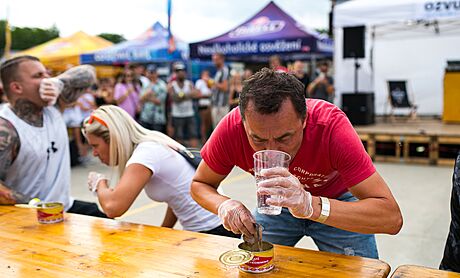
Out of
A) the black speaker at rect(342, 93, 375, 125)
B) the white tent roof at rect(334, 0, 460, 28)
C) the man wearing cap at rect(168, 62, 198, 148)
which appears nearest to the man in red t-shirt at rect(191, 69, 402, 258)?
the white tent roof at rect(334, 0, 460, 28)

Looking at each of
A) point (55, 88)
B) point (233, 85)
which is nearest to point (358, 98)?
point (233, 85)

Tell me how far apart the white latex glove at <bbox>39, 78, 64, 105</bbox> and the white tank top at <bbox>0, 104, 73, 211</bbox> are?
16 centimetres

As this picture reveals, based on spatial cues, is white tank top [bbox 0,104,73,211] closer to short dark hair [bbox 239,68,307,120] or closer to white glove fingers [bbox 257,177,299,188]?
short dark hair [bbox 239,68,307,120]

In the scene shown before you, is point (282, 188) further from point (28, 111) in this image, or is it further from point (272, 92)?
point (28, 111)

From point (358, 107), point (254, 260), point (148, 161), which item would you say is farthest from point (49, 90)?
point (358, 107)

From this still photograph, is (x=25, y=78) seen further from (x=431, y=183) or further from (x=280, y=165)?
(x=431, y=183)

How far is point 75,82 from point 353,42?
22.9ft

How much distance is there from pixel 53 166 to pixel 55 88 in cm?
51

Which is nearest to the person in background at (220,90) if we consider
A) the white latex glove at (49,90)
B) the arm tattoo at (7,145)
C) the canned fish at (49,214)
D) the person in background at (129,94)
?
the person in background at (129,94)

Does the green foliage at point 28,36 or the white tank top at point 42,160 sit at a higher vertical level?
the green foliage at point 28,36

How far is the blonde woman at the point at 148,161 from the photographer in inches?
100

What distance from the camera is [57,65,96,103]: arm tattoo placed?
3.41 metres

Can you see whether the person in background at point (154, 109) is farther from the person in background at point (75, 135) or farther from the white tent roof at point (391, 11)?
the white tent roof at point (391, 11)

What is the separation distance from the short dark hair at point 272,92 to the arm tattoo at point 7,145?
66.1 inches
